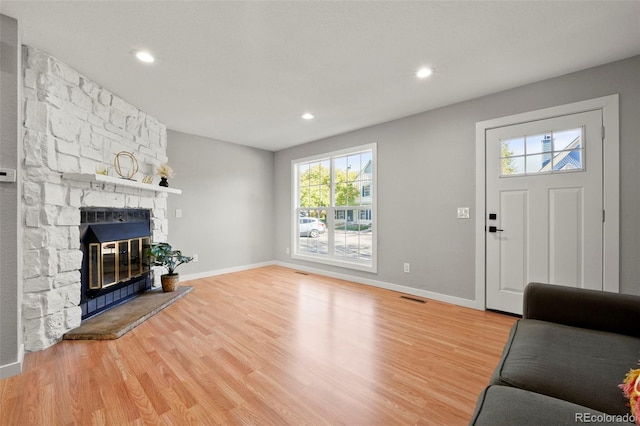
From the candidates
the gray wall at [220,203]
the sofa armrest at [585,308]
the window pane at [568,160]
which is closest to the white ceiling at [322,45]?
the window pane at [568,160]

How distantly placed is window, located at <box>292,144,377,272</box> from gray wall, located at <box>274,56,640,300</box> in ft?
0.65

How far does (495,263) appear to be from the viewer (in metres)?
2.86

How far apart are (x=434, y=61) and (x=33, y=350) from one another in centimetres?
401

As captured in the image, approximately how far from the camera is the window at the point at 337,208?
13.4ft

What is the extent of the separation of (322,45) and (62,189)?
2.49 meters

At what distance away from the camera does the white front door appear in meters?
2.35

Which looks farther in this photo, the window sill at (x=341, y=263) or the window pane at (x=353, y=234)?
the window pane at (x=353, y=234)

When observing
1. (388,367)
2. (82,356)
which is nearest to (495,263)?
(388,367)

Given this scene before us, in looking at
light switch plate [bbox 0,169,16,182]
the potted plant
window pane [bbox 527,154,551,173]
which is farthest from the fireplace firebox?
window pane [bbox 527,154,551,173]

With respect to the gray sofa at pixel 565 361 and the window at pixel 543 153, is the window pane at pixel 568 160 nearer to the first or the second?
the window at pixel 543 153

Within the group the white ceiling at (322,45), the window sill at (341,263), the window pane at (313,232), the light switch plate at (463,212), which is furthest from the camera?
the window pane at (313,232)

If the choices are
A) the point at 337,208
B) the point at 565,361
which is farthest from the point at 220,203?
the point at 565,361

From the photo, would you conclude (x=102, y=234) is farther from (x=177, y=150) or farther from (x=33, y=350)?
(x=177, y=150)

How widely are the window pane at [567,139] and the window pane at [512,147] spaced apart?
264mm
